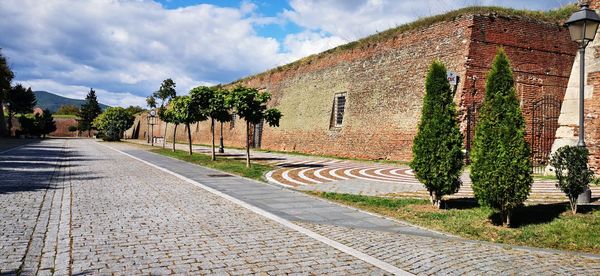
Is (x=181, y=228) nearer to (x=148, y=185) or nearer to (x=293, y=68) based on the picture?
(x=148, y=185)

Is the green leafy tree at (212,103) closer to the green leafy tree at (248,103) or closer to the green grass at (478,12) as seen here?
the green leafy tree at (248,103)

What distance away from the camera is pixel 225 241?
536 cm

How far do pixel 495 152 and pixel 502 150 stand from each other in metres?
0.12

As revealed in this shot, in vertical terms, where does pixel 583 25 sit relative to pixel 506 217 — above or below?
above

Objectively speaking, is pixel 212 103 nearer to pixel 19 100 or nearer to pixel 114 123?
pixel 114 123

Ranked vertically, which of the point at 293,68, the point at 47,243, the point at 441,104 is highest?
the point at 293,68

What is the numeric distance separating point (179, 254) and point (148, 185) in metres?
6.72

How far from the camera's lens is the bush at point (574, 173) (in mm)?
7016

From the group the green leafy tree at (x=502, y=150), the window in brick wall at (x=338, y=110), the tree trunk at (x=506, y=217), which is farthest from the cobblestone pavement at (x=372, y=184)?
the window in brick wall at (x=338, y=110)

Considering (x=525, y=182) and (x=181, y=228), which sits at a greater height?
(x=525, y=182)

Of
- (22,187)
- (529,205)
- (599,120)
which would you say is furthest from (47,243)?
(599,120)

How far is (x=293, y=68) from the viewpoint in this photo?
32.5 meters

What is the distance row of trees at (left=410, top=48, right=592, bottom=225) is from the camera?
637 centimetres

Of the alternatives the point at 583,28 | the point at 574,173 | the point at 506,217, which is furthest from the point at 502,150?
the point at 583,28
